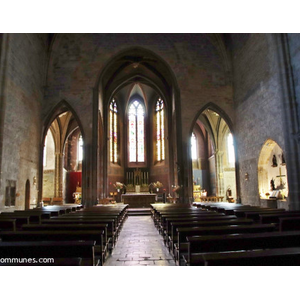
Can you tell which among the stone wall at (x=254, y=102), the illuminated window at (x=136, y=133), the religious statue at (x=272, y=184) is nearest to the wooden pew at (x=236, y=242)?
the stone wall at (x=254, y=102)

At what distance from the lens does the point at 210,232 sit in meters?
4.15

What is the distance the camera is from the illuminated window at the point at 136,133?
2916 centimetres

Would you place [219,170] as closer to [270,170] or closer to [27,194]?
[270,170]

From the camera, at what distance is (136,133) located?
96.5 ft

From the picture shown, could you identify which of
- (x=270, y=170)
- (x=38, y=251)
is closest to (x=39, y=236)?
(x=38, y=251)

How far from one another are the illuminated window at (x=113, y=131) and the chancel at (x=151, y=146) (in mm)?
153

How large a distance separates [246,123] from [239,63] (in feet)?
12.9

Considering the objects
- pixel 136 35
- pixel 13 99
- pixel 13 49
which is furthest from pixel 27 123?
pixel 136 35

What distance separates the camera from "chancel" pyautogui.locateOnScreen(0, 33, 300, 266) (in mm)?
4320

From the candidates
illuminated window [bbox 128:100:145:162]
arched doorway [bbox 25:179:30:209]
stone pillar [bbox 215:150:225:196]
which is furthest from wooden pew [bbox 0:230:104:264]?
illuminated window [bbox 128:100:145:162]

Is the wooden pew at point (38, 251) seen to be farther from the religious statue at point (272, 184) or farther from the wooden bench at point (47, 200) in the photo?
the wooden bench at point (47, 200)

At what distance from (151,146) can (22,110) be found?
55.7 ft

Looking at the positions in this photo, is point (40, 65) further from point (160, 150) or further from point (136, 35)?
point (160, 150)

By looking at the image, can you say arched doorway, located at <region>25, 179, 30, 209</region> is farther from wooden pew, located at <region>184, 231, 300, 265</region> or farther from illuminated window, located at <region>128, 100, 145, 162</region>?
illuminated window, located at <region>128, 100, 145, 162</region>
